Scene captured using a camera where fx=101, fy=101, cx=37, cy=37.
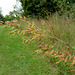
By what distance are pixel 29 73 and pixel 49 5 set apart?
15024mm

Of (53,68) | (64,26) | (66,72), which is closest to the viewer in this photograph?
(66,72)

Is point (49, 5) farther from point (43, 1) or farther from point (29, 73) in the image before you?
point (29, 73)

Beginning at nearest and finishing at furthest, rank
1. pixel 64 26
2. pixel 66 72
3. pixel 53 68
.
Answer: pixel 66 72 → pixel 53 68 → pixel 64 26

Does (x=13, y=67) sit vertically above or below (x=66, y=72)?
above

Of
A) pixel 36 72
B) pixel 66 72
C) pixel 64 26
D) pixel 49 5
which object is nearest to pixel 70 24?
pixel 64 26

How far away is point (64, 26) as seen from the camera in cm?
415

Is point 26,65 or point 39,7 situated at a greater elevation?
point 39,7

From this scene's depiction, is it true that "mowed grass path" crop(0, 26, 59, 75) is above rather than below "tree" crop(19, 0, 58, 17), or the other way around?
below

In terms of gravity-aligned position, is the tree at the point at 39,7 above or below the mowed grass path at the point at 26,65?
above

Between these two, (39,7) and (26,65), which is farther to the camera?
(39,7)

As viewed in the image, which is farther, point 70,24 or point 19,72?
point 70,24

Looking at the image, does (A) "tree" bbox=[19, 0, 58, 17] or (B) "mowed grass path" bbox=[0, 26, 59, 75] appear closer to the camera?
(B) "mowed grass path" bbox=[0, 26, 59, 75]

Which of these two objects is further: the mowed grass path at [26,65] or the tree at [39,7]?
the tree at [39,7]

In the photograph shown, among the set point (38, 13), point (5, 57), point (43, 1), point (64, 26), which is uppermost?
point (43, 1)
